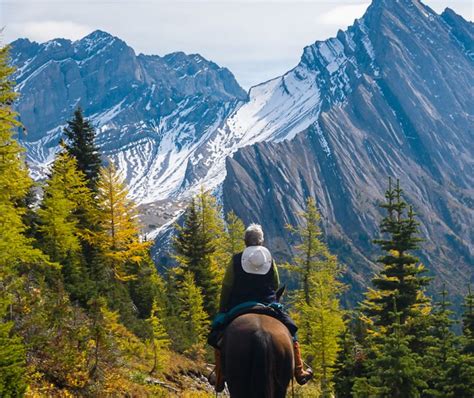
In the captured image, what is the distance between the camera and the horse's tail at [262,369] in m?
8.51

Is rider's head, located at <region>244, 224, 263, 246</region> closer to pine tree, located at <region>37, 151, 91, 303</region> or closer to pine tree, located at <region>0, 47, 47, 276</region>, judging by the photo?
pine tree, located at <region>0, 47, 47, 276</region>

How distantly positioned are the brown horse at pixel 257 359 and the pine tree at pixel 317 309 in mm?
13358

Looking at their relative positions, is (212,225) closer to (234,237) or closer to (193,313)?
(234,237)

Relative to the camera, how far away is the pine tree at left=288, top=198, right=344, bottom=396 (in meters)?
29.0

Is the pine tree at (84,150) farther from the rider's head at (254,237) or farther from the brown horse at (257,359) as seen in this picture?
the brown horse at (257,359)

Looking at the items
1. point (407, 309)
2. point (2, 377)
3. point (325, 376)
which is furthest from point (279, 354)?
point (325, 376)

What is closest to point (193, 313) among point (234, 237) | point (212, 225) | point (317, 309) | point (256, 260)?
point (317, 309)

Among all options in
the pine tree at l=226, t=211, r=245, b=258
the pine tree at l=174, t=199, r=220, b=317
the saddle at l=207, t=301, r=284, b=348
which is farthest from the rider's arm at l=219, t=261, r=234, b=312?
the pine tree at l=226, t=211, r=245, b=258

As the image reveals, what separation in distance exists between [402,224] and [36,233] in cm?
1967

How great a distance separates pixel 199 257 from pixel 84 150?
1342 cm

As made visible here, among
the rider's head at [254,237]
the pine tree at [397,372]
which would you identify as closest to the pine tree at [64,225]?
the pine tree at [397,372]

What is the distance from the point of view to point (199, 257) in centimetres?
4422

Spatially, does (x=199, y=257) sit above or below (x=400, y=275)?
above

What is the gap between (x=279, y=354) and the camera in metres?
8.80
